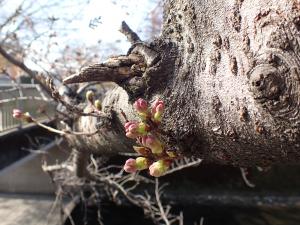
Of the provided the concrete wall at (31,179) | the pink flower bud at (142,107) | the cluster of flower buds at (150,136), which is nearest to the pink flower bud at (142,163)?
the cluster of flower buds at (150,136)

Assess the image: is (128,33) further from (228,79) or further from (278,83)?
(278,83)

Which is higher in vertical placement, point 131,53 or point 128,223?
point 131,53

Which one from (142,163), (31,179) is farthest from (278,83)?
(31,179)

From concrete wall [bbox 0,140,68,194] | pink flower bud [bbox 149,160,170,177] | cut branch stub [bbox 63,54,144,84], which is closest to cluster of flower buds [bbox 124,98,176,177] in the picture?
pink flower bud [bbox 149,160,170,177]

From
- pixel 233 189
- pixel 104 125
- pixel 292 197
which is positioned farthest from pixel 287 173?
pixel 104 125

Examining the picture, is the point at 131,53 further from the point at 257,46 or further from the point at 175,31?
the point at 257,46

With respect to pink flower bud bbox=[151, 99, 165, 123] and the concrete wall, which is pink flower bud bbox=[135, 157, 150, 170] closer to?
pink flower bud bbox=[151, 99, 165, 123]

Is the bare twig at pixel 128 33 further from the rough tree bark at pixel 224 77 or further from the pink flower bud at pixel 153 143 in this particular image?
the pink flower bud at pixel 153 143

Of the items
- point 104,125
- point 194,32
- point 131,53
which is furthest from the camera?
point 104,125
